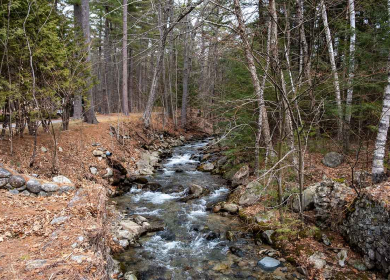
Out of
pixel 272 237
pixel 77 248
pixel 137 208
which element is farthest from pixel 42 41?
pixel 272 237

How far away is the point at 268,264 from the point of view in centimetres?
507

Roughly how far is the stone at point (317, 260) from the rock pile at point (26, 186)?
5550 mm

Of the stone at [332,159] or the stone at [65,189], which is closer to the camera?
the stone at [65,189]

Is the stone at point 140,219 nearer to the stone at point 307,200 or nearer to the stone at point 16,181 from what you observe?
the stone at point 16,181

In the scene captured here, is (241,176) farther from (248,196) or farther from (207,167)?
(207,167)

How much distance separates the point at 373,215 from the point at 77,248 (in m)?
5.21

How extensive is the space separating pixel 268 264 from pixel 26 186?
553 centimetres

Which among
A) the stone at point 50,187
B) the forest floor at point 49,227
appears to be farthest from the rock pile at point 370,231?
the stone at point 50,187

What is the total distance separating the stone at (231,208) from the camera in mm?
7487

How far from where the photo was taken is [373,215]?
4.66 metres

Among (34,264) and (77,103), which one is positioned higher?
(77,103)

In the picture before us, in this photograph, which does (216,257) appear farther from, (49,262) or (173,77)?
(173,77)

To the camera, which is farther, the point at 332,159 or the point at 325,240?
the point at 332,159

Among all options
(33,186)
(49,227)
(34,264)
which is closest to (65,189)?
(33,186)
